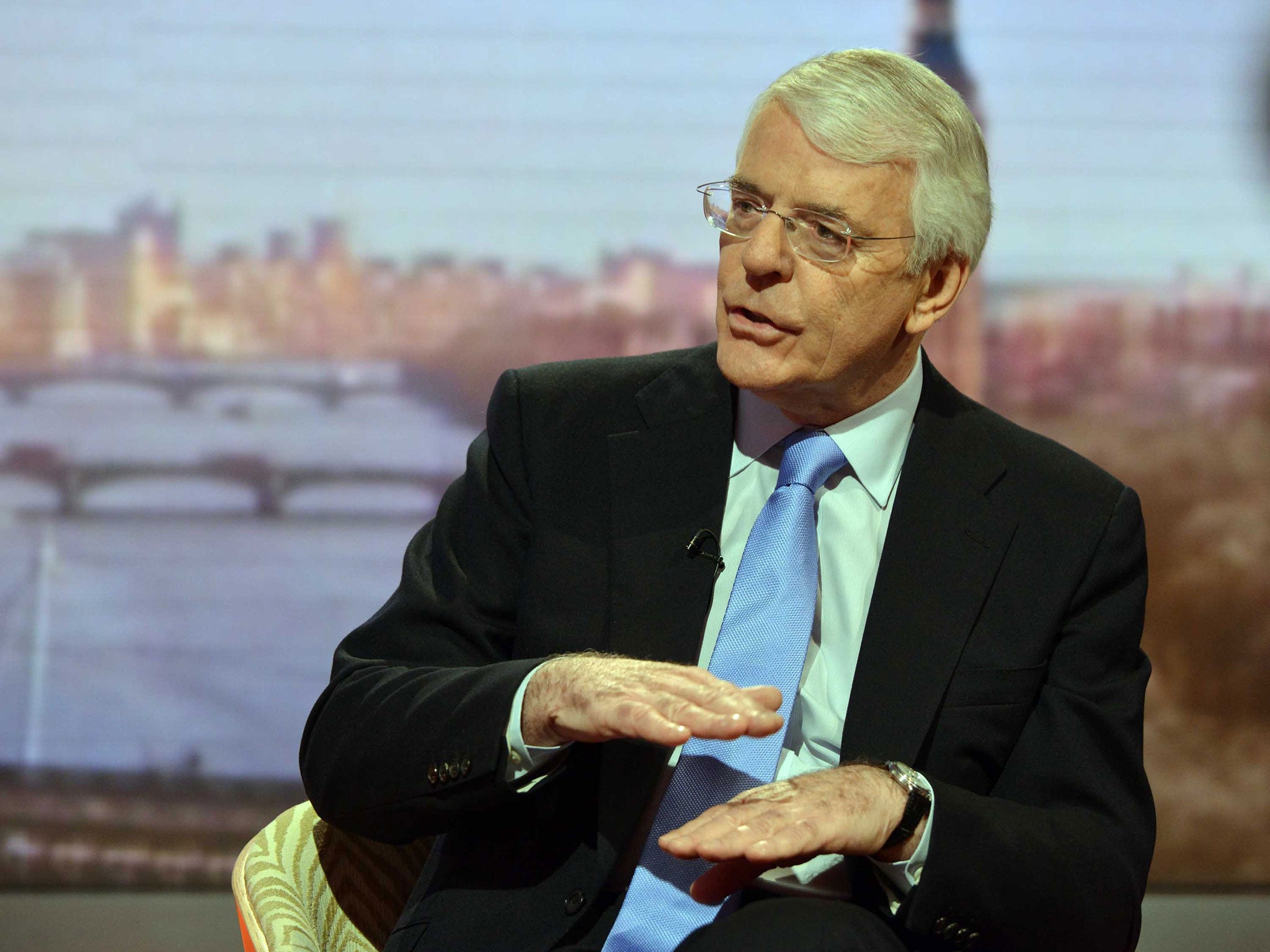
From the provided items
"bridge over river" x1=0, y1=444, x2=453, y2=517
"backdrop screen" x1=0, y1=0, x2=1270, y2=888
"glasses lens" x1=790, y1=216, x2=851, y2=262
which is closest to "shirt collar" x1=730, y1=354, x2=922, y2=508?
"glasses lens" x1=790, y1=216, x2=851, y2=262

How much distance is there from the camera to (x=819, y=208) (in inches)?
67.8

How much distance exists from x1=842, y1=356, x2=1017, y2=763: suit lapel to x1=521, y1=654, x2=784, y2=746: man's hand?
1.02 feet

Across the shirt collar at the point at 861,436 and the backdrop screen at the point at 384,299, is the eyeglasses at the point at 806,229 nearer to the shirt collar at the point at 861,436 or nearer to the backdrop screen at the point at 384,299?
the shirt collar at the point at 861,436

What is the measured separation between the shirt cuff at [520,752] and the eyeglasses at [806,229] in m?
0.62

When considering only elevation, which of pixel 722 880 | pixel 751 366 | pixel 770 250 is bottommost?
pixel 722 880

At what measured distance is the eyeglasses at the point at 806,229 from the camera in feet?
5.68

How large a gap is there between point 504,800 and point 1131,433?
2.52m

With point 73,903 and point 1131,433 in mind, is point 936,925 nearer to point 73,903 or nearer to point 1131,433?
point 1131,433

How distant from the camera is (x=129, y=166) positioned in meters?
3.45

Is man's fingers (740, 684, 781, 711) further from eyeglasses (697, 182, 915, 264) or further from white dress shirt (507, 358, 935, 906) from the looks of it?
eyeglasses (697, 182, 915, 264)

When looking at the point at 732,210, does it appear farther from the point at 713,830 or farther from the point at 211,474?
the point at 211,474

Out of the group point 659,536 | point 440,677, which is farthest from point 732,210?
point 440,677

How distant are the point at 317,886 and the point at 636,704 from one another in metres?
0.59

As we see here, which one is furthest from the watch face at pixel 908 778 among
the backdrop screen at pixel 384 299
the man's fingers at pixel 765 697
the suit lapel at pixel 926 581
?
the backdrop screen at pixel 384 299
